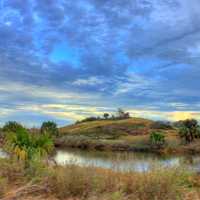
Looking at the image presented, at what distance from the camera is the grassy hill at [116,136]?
3360 inches

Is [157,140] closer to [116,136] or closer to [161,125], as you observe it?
[116,136]

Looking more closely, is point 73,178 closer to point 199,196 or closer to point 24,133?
point 199,196

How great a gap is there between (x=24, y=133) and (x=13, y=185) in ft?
47.3

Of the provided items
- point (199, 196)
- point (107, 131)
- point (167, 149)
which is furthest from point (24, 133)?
point (107, 131)

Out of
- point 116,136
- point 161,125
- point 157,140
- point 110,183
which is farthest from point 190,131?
point 110,183

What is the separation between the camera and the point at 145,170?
8.31 meters

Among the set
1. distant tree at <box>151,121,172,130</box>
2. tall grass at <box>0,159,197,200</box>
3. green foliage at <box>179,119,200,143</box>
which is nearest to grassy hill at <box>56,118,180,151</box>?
distant tree at <box>151,121,172,130</box>

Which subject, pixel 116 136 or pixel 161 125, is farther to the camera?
pixel 161 125

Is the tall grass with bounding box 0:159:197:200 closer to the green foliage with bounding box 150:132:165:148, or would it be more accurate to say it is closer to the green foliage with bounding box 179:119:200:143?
the green foliage with bounding box 150:132:165:148

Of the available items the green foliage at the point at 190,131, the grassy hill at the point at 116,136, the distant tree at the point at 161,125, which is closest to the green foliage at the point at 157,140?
the grassy hill at the point at 116,136

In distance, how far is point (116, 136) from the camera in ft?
383

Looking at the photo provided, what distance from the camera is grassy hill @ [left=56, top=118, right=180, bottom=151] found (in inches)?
3360

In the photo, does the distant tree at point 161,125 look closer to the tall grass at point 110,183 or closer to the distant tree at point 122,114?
the distant tree at point 122,114

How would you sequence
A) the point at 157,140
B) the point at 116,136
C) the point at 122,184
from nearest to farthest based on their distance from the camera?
the point at 122,184 < the point at 157,140 < the point at 116,136
